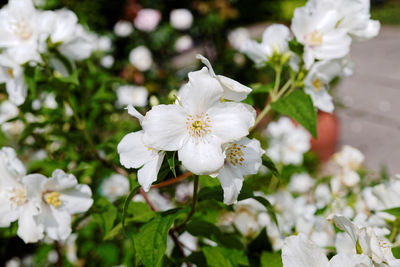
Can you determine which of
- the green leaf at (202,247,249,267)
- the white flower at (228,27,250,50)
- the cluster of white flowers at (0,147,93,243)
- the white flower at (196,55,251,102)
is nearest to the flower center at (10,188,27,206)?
the cluster of white flowers at (0,147,93,243)

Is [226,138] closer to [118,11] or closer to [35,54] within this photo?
[35,54]

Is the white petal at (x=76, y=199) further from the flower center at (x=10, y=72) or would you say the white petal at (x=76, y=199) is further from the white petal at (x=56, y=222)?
the flower center at (x=10, y=72)

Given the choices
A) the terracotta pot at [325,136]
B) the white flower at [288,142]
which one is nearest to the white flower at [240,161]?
the white flower at [288,142]

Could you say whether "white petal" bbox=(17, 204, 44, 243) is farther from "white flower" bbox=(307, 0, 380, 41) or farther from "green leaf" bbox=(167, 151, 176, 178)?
"white flower" bbox=(307, 0, 380, 41)

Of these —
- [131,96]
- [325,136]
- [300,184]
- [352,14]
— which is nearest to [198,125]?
[352,14]

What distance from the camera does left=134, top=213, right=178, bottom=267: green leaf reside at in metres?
0.69

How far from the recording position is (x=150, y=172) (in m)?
0.67

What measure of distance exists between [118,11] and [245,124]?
6.02 metres

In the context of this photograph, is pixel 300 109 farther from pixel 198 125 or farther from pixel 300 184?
pixel 300 184

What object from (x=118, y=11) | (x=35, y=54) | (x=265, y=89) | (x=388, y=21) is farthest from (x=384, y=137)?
(x=388, y=21)

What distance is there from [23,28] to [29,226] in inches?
20.6

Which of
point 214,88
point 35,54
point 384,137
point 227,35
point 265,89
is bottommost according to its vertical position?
point 384,137

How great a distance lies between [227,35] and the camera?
492 cm

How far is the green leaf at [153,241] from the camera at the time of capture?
687 mm
